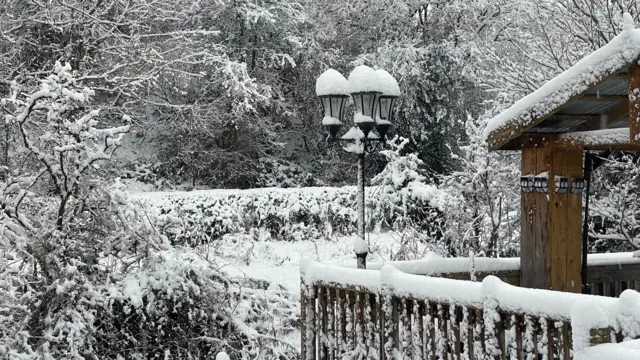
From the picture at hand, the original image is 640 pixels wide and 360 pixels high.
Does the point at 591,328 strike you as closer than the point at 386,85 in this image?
Yes

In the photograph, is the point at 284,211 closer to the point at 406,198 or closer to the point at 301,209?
the point at 301,209

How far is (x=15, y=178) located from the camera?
6.97m

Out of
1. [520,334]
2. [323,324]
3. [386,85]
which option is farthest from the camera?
[386,85]

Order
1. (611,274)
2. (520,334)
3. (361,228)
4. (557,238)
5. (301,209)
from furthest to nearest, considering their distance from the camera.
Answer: (301,209) → (361,228) → (611,274) → (557,238) → (520,334)

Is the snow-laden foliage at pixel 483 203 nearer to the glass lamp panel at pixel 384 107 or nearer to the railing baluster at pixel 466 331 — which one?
the glass lamp panel at pixel 384 107

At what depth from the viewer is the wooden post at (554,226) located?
17.3 feet

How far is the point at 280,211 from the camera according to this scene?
1389cm

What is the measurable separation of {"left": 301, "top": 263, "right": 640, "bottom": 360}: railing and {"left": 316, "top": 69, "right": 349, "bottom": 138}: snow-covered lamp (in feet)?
5.92

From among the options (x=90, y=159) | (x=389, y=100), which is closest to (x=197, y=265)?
(x=90, y=159)

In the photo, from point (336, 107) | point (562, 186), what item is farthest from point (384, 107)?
point (562, 186)

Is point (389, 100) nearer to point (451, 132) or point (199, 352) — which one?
point (199, 352)

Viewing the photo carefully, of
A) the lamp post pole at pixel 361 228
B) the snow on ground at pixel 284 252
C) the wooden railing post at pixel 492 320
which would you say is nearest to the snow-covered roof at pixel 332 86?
the lamp post pole at pixel 361 228

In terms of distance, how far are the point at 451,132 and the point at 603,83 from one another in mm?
14182

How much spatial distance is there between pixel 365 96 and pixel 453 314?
3106 mm
